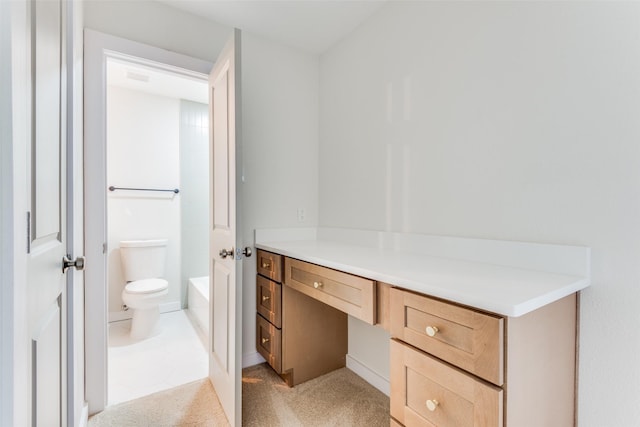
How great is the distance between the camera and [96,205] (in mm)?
1609

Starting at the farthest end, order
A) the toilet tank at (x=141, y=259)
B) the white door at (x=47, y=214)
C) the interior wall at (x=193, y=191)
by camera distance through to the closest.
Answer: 1. the interior wall at (x=193, y=191)
2. the toilet tank at (x=141, y=259)
3. the white door at (x=47, y=214)

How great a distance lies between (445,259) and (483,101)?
0.74 meters

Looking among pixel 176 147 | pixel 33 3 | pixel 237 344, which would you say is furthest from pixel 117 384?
pixel 176 147

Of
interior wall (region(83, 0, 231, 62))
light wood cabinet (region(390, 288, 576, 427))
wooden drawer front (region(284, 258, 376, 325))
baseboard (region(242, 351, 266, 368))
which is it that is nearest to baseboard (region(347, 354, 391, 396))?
baseboard (region(242, 351, 266, 368))

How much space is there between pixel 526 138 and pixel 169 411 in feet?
7.21

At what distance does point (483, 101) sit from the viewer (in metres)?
1.32

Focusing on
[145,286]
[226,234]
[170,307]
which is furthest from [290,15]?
[170,307]

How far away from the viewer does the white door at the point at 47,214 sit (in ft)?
2.29

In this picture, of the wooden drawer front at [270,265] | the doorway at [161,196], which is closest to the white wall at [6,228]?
the wooden drawer front at [270,265]

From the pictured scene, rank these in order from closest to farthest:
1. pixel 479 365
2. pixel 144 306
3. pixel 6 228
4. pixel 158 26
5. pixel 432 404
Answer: pixel 6 228
pixel 479 365
pixel 432 404
pixel 158 26
pixel 144 306

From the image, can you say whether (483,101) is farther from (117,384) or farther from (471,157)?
(117,384)

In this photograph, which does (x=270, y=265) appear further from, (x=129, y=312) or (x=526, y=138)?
(x=129, y=312)

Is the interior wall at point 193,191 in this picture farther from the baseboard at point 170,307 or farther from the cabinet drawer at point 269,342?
the cabinet drawer at point 269,342

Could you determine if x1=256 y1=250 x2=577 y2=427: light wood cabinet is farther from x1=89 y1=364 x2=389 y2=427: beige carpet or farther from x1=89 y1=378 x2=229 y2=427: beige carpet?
x1=89 y1=378 x2=229 y2=427: beige carpet
